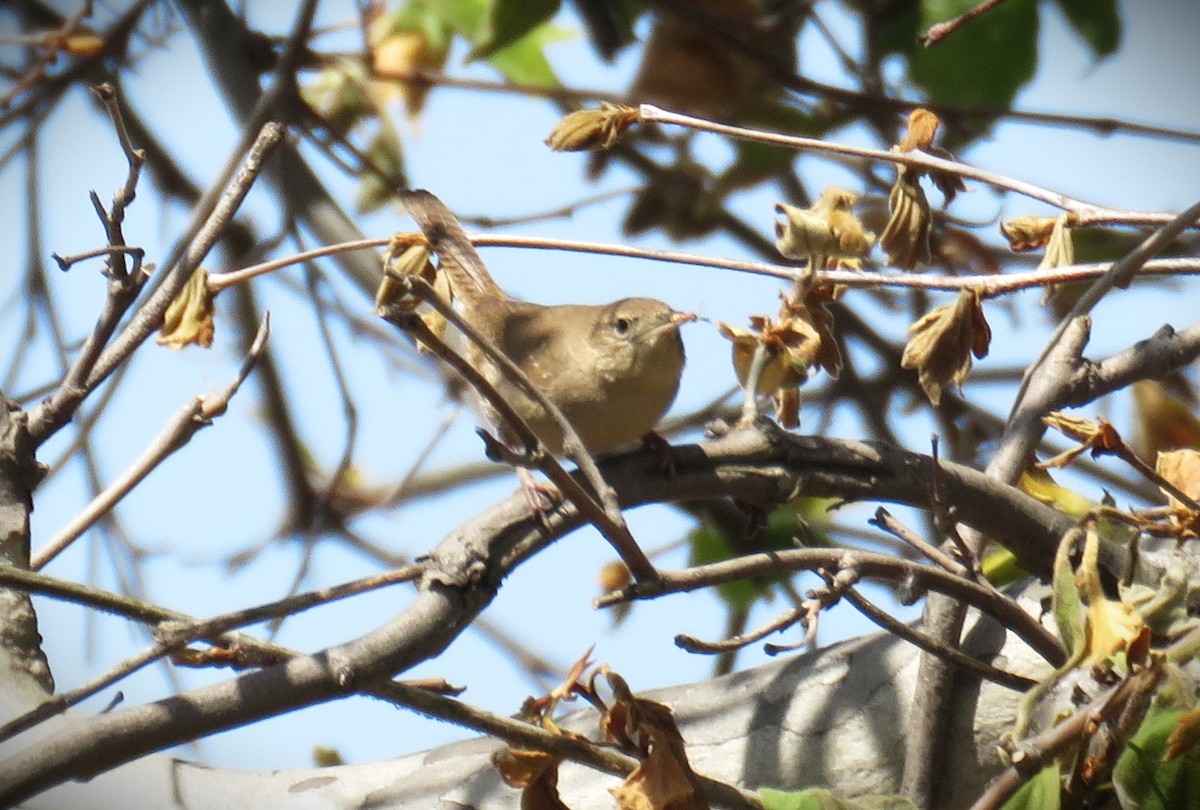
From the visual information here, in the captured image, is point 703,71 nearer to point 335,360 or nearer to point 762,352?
point 335,360

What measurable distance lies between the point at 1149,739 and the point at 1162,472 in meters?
0.55

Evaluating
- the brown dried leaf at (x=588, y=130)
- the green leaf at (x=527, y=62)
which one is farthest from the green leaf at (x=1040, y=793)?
the green leaf at (x=527, y=62)

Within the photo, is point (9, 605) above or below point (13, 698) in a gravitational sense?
above

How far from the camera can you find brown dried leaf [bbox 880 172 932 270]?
6.19 feet

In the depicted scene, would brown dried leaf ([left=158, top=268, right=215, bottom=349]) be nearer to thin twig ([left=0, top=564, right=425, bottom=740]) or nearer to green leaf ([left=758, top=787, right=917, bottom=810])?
thin twig ([left=0, top=564, right=425, bottom=740])

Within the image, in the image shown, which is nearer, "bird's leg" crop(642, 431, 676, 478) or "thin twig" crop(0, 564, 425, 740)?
"thin twig" crop(0, 564, 425, 740)

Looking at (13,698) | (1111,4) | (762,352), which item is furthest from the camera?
(1111,4)

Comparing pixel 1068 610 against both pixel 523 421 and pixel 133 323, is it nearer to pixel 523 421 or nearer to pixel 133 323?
pixel 523 421

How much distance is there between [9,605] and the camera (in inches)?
67.6

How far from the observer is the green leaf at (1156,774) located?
1289 millimetres

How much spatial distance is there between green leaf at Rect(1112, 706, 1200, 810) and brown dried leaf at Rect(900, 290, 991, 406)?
0.61 metres

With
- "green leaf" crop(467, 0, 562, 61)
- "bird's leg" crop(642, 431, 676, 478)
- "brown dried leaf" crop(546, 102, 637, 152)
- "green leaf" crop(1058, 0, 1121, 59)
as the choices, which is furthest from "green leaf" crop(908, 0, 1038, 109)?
"bird's leg" crop(642, 431, 676, 478)

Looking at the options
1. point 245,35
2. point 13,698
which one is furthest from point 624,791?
point 245,35

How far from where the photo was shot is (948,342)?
1.81m
